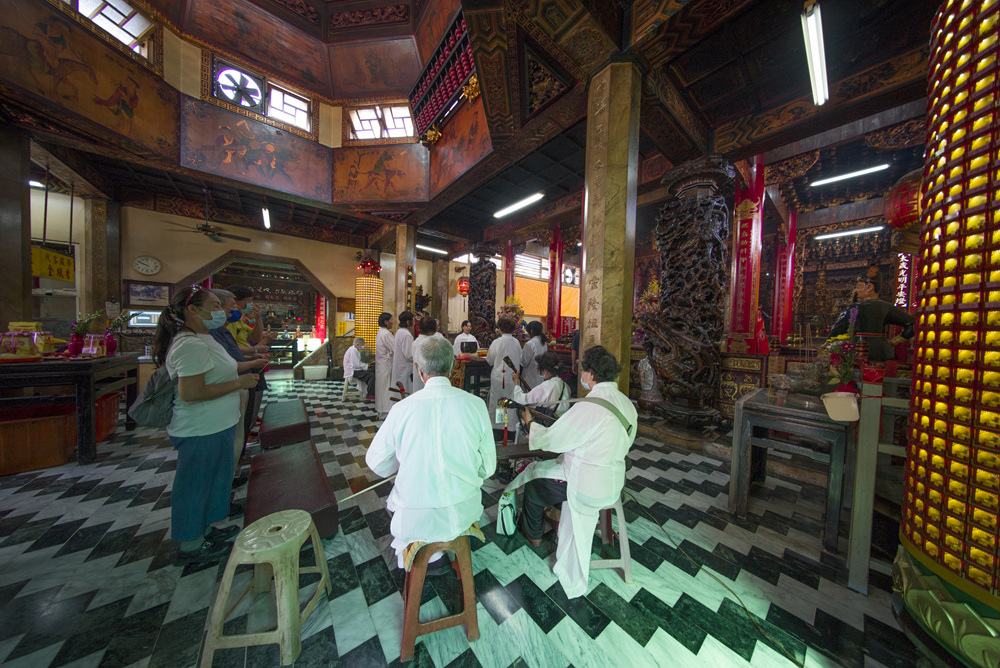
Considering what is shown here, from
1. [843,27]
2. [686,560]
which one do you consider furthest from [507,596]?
[843,27]

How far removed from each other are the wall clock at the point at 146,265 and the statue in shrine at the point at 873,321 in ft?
47.0

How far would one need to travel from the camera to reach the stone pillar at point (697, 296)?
4.64 m

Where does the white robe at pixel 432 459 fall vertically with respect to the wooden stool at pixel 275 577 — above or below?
above

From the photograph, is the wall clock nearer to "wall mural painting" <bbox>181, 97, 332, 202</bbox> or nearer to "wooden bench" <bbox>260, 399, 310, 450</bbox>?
"wall mural painting" <bbox>181, 97, 332, 202</bbox>

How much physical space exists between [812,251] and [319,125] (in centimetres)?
1640

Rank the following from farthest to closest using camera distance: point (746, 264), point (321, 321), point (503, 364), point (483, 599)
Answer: point (321, 321) → point (746, 264) → point (503, 364) → point (483, 599)

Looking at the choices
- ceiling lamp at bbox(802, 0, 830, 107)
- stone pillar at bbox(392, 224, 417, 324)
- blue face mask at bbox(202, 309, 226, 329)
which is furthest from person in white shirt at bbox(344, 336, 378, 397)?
ceiling lamp at bbox(802, 0, 830, 107)

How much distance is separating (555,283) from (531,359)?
6.23 meters

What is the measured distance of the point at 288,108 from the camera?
296 inches

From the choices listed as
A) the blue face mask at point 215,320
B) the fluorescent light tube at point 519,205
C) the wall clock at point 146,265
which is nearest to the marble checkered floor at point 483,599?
the blue face mask at point 215,320

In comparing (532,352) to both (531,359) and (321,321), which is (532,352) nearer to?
(531,359)

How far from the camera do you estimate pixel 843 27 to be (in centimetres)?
337

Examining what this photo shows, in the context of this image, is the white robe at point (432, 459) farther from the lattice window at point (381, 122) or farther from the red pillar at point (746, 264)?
the lattice window at point (381, 122)

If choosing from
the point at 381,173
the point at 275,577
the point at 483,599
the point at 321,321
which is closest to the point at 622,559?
the point at 483,599
